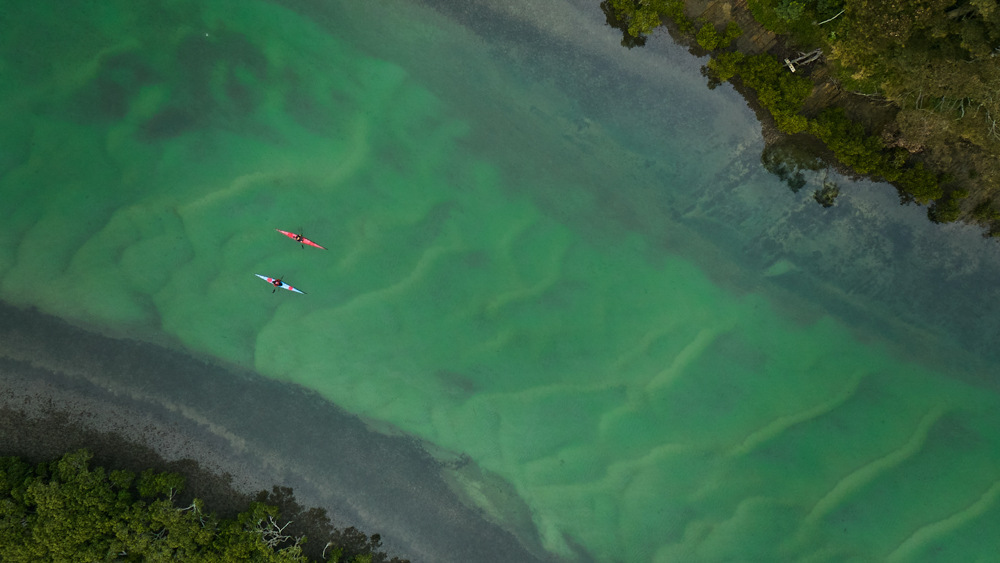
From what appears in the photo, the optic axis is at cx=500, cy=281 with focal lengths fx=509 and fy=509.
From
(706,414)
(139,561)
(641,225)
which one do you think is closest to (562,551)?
(706,414)

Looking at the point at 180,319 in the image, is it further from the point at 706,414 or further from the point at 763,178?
the point at 763,178

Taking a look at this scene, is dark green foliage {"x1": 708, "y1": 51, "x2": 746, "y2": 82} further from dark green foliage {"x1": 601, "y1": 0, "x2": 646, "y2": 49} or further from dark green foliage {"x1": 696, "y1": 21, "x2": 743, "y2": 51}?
dark green foliage {"x1": 601, "y1": 0, "x2": 646, "y2": 49}

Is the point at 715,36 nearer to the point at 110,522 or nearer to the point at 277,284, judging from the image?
the point at 277,284

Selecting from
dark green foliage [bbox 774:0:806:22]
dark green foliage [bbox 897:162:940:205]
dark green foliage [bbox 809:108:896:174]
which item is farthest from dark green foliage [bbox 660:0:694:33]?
dark green foliage [bbox 897:162:940:205]

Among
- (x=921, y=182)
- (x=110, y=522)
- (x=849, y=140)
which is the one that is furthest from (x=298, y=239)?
(x=921, y=182)

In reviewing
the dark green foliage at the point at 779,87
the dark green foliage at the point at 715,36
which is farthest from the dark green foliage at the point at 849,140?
the dark green foliage at the point at 715,36

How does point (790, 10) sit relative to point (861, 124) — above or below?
above
